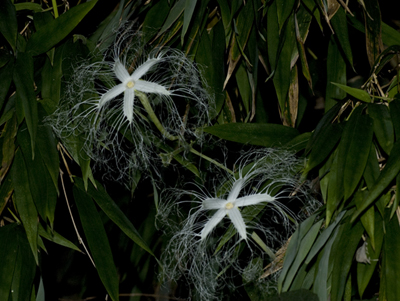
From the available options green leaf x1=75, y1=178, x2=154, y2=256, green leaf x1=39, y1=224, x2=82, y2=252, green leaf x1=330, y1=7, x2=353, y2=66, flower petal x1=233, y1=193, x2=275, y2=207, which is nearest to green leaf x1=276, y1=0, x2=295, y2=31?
green leaf x1=330, y1=7, x2=353, y2=66

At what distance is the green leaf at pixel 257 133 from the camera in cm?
93

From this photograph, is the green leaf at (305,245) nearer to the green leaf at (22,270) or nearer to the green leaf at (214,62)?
the green leaf at (214,62)

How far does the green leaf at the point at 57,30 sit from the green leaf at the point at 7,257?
35 centimetres

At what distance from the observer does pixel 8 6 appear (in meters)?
0.92

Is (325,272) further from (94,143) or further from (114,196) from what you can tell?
(114,196)

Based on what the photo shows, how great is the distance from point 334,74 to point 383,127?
0.27m

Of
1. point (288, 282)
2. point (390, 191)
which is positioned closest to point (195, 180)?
point (288, 282)

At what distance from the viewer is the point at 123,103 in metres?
0.86

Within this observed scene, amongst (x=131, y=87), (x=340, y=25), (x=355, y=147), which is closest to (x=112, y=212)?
(x=131, y=87)

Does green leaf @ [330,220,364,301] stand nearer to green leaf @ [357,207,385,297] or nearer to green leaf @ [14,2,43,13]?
green leaf @ [357,207,385,297]

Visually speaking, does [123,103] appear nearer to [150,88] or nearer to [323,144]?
[150,88]

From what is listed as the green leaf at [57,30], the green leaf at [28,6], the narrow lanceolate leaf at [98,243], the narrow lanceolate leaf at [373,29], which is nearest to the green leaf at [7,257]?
the narrow lanceolate leaf at [98,243]

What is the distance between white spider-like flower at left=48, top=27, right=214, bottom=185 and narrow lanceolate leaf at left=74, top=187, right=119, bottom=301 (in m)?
0.09

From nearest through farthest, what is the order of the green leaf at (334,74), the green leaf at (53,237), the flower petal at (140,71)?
1. the flower petal at (140,71)
2. the green leaf at (53,237)
3. the green leaf at (334,74)
